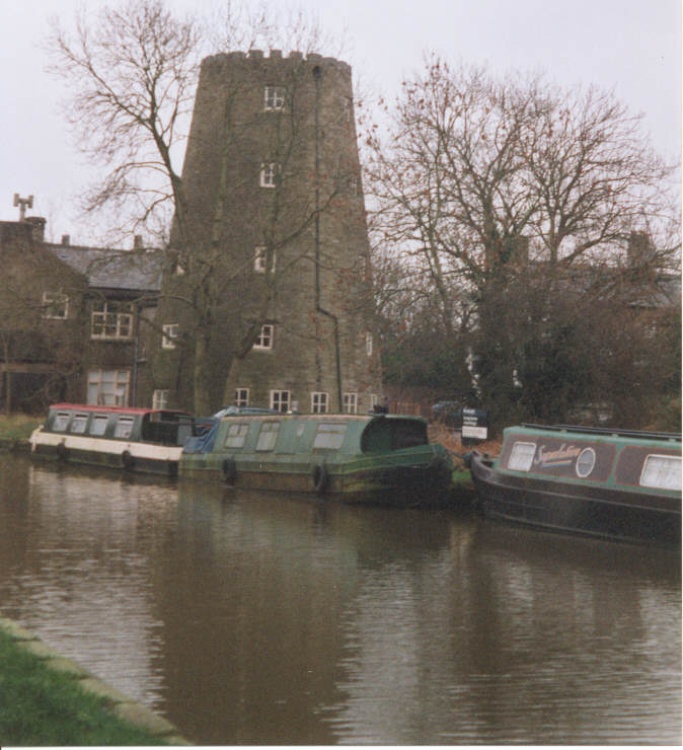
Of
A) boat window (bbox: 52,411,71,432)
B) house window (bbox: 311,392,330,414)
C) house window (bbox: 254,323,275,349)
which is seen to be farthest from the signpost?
house window (bbox: 254,323,275,349)

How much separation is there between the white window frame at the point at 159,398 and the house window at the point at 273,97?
10.8 m

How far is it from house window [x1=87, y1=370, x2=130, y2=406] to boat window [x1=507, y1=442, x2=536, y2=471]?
32447 mm

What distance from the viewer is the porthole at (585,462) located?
18.3 meters

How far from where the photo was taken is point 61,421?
3616 cm

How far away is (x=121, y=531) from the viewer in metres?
18.3

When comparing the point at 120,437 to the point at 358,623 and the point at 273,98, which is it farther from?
the point at 358,623

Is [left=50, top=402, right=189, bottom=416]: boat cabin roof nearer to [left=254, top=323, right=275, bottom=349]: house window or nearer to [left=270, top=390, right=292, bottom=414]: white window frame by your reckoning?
[left=270, top=390, right=292, bottom=414]: white window frame

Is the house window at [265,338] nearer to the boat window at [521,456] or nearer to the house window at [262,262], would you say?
the house window at [262,262]

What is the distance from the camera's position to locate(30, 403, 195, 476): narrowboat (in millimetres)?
31562

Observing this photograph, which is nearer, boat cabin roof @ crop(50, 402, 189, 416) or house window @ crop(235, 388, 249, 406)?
boat cabin roof @ crop(50, 402, 189, 416)

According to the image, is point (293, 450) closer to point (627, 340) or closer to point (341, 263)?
point (627, 340)

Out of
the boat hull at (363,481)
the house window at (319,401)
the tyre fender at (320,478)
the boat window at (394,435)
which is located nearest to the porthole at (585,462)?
the boat hull at (363,481)

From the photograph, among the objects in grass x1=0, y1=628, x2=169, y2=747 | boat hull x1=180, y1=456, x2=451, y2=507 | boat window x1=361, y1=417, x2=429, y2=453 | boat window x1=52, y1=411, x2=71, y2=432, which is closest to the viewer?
grass x1=0, y1=628, x2=169, y2=747

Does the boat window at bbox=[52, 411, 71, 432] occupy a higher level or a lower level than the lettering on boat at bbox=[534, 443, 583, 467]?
higher
